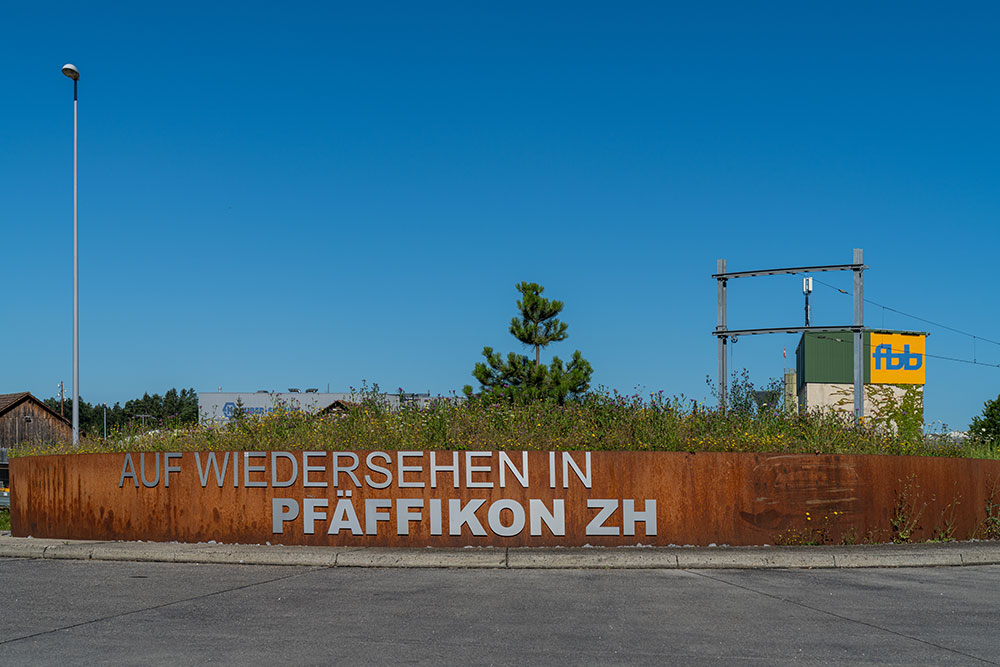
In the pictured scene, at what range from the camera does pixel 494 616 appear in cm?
745

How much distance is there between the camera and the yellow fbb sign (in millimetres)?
58125

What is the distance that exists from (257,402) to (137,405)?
55.8m

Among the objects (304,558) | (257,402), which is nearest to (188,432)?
(304,558)

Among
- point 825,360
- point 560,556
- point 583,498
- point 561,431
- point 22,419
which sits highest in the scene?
point 825,360

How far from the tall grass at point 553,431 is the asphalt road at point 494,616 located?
7.27 ft

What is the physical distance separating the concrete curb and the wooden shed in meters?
54.9

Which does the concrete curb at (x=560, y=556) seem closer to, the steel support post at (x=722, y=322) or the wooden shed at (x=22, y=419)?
the steel support post at (x=722, y=322)

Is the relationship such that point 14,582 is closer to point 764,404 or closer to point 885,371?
point 764,404

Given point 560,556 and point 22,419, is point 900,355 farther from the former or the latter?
point 22,419

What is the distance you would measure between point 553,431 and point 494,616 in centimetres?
487

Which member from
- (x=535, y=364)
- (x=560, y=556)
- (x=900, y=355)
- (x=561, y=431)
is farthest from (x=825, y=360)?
(x=560, y=556)

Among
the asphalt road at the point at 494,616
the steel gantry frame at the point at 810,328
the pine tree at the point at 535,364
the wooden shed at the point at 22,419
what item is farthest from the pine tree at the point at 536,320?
the wooden shed at the point at 22,419

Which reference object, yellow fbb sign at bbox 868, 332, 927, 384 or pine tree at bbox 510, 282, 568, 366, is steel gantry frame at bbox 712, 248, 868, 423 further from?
yellow fbb sign at bbox 868, 332, 927, 384

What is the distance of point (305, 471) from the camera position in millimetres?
11375
